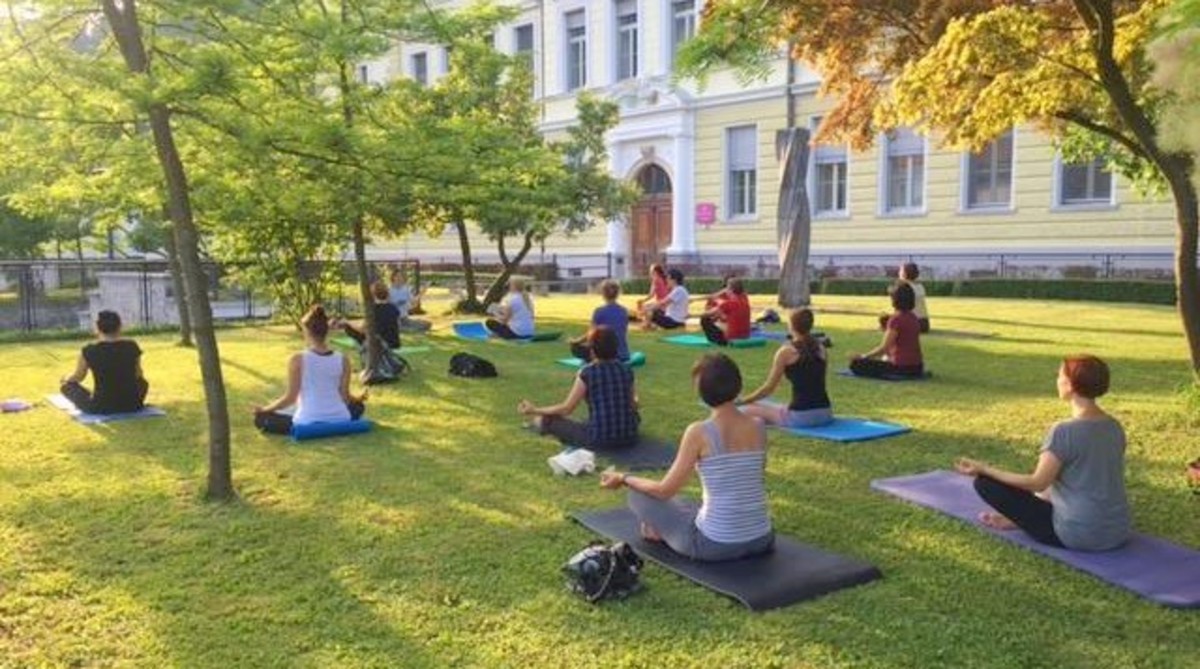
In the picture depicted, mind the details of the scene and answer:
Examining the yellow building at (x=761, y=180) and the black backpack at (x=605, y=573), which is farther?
the yellow building at (x=761, y=180)

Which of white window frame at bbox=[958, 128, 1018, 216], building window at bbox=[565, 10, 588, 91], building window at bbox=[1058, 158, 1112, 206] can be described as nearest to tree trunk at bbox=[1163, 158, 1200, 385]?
Result: building window at bbox=[1058, 158, 1112, 206]

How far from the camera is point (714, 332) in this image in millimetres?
14742

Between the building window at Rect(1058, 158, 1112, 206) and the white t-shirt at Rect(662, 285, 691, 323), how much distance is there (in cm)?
1240

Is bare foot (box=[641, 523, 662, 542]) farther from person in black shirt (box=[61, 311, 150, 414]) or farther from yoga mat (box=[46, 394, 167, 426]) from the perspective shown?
person in black shirt (box=[61, 311, 150, 414])

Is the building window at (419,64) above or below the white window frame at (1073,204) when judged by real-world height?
above

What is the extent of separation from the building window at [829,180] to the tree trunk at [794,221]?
10607mm

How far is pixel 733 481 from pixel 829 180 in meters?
26.0

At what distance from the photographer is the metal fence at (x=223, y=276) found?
20.6 m

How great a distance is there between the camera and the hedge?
21062 millimetres

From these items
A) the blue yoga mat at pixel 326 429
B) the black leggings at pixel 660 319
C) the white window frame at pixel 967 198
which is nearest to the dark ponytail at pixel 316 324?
the blue yoga mat at pixel 326 429

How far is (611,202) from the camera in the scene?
21656 millimetres

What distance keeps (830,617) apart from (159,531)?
3847 millimetres

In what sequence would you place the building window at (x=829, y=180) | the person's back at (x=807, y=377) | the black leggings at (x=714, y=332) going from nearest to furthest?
the person's back at (x=807, y=377) < the black leggings at (x=714, y=332) < the building window at (x=829, y=180)

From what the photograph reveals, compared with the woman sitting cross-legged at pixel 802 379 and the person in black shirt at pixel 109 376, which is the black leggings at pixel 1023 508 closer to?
the woman sitting cross-legged at pixel 802 379
